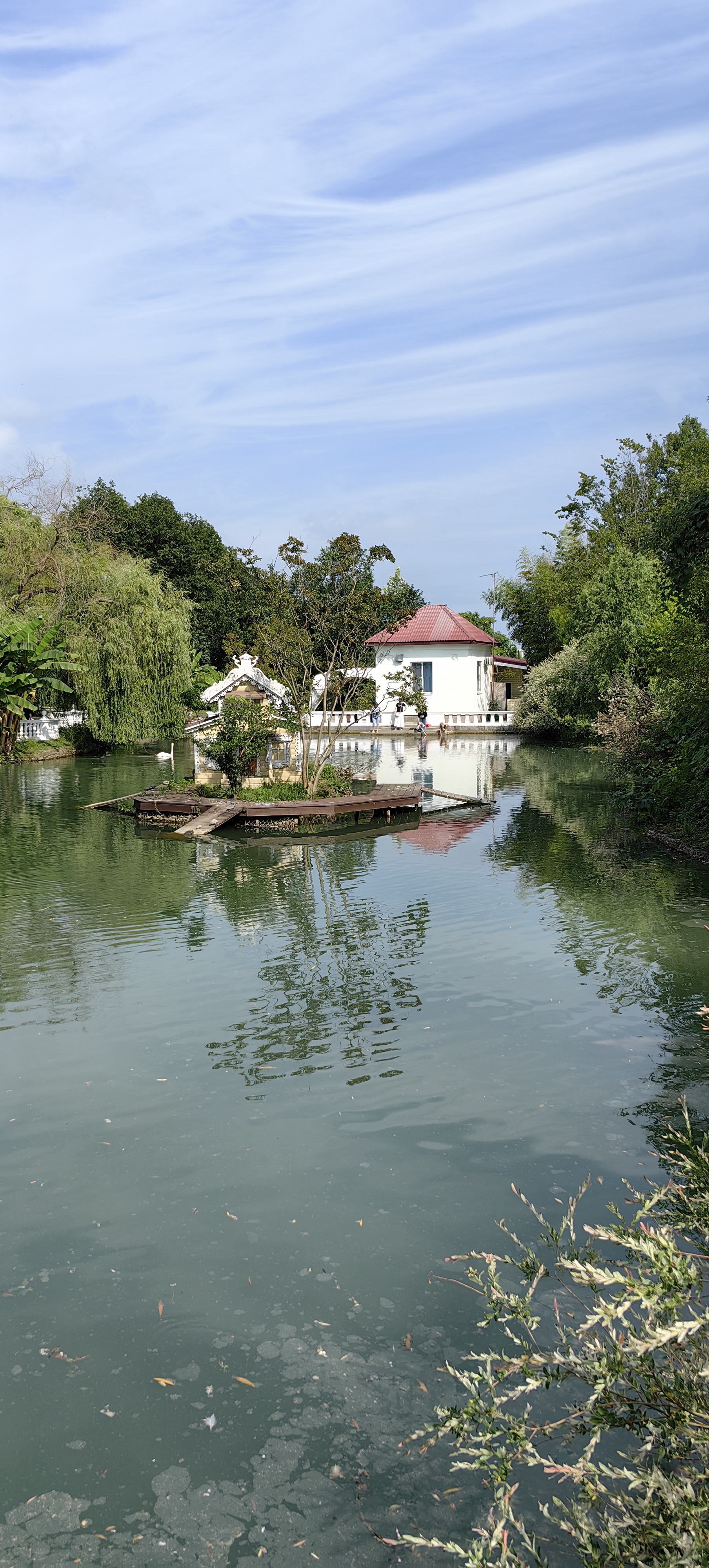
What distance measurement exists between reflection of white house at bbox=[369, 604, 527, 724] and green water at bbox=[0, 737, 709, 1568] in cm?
3961

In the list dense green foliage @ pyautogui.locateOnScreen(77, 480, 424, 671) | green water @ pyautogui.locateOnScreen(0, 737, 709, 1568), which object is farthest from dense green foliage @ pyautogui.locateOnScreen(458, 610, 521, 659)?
green water @ pyautogui.locateOnScreen(0, 737, 709, 1568)

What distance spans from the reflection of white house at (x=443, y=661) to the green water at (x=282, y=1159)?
130ft

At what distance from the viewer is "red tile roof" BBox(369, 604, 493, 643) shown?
2121 inches

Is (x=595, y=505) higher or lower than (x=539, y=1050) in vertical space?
higher

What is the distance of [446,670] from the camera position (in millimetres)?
54469

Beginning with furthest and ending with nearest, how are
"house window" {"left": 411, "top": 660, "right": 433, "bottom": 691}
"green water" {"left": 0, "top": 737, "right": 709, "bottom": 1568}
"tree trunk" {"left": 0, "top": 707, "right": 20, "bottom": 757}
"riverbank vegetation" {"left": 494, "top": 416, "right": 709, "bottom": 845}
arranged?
"house window" {"left": 411, "top": 660, "right": 433, "bottom": 691}
"tree trunk" {"left": 0, "top": 707, "right": 20, "bottom": 757}
"riverbank vegetation" {"left": 494, "top": 416, "right": 709, "bottom": 845}
"green water" {"left": 0, "top": 737, "right": 709, "bottom": 1568}

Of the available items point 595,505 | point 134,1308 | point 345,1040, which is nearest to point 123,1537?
point 134,1308

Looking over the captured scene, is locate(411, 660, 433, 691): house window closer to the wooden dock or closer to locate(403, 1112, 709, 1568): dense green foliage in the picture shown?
the wooden dock

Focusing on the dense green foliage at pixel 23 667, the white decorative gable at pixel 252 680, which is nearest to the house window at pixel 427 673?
the dense green foliage at pixel 23 667

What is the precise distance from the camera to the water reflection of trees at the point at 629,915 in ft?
29.0

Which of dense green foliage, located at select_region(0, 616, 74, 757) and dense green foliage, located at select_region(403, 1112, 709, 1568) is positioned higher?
dense green foliage, located at select_region(0, 616, 74, 757)

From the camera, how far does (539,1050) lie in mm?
8742

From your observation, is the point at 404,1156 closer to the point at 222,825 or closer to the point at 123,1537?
the point at 123,1537

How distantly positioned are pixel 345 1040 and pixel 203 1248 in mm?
3272
